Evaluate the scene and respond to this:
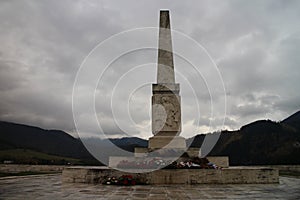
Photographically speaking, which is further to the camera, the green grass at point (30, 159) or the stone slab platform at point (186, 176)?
the green grass at point (30, 159)

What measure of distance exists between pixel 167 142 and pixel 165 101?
8.01 feet

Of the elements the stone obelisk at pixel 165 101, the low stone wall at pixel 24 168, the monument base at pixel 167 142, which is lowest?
the low stone wall at pixel 24 168

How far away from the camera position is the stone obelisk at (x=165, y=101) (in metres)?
16.0

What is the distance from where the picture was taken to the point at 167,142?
15.9m

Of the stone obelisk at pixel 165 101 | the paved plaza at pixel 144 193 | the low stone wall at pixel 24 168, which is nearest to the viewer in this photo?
the paved plaza at pixel 144 193

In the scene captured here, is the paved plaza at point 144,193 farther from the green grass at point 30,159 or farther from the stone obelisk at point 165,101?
the green grass at point 30,159

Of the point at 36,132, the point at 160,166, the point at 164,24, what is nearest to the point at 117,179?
the point at 160,166

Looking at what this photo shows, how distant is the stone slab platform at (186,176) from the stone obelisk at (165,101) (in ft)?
12.5

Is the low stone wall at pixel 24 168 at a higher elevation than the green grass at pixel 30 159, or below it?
below

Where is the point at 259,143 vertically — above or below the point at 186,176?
above

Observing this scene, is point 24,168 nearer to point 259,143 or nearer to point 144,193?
point 144,193

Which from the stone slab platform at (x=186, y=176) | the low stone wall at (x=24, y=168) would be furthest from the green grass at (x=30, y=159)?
the stone slab platform at (x=186, y=176)

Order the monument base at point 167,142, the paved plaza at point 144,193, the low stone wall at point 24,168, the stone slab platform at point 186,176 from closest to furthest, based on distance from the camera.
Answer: the paved plaza at point 144,193 < the stone slab platform at point 186,176 < the monument base at point 167,142 < the low stone wall at point 24,168

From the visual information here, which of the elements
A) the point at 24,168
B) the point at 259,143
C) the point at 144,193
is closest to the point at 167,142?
the point at 144,193
